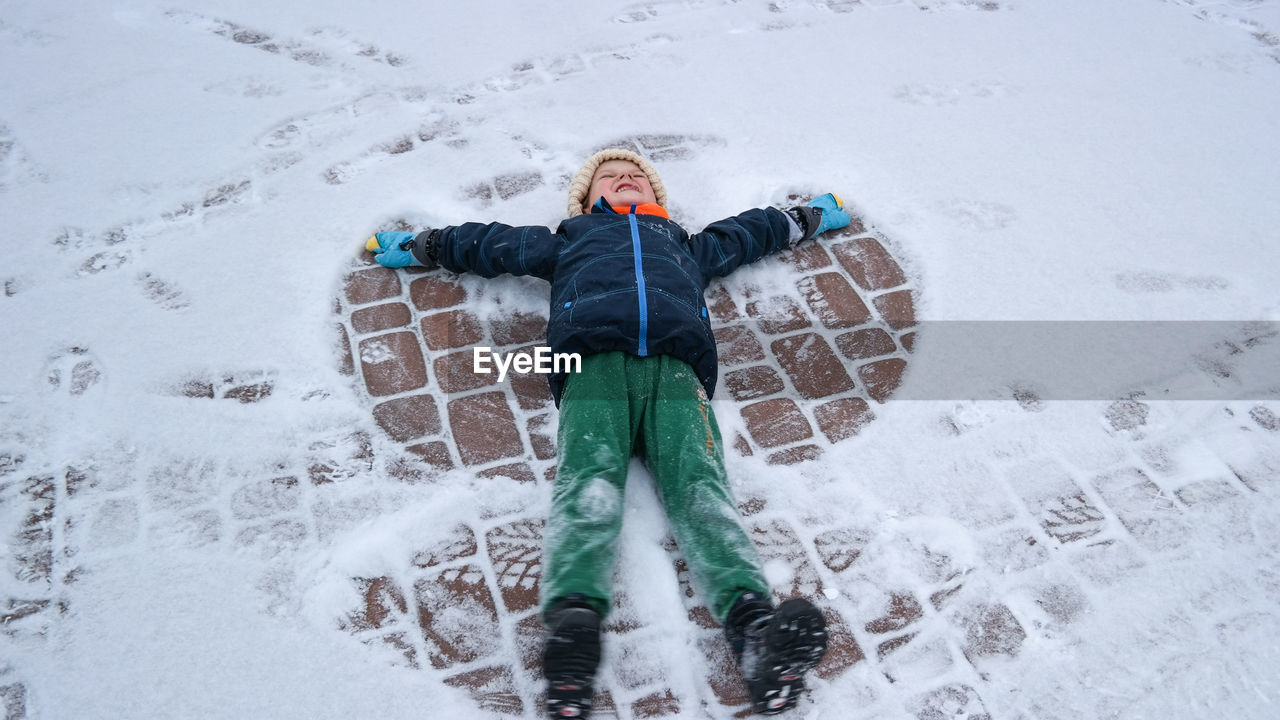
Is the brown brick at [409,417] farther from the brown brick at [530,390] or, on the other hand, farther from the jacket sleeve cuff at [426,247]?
the jacket sleeve cuff at [426,247]

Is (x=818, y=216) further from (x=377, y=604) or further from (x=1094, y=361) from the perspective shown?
(x=377, y=604)

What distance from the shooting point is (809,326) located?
10.7 ft

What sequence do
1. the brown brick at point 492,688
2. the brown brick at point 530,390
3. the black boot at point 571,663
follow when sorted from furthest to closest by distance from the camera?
the brown brick at point 530,390 → the brown brick at point 492,688 → the black boot at point 571,663

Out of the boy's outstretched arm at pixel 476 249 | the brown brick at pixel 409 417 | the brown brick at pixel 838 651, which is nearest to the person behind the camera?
the brown brick at pixel 838 651

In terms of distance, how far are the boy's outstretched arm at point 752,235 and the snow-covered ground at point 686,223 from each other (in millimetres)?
306

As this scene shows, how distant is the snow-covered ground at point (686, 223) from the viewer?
2.36 m

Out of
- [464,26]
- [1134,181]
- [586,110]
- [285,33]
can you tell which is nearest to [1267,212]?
[1134,181]

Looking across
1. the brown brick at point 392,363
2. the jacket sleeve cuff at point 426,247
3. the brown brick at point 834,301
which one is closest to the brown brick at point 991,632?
the brown brick at point 834,301

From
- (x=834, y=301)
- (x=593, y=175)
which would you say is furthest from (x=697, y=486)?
(x=593, y=175)

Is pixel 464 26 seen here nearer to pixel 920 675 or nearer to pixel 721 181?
pixel 721 181

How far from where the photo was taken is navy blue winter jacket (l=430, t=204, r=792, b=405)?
2.74 m

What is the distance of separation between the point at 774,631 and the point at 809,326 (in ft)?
4.82

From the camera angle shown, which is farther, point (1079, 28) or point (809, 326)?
point (1079, 28)

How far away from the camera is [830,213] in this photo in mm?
3590
